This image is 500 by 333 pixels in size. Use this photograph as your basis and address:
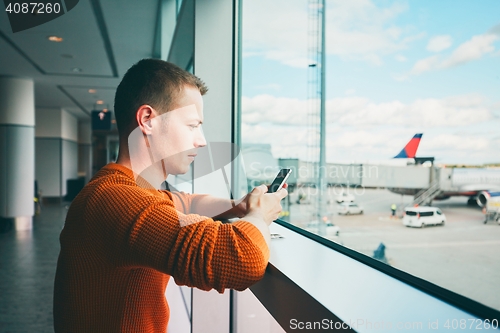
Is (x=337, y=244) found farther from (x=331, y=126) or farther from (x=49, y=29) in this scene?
(x=49, y=29)

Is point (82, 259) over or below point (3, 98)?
below

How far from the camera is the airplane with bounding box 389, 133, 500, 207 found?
29.2 inches

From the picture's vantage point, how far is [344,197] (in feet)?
4.61

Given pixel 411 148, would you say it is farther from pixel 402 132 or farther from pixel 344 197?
pixel 344 197

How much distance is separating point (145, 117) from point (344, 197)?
76cm

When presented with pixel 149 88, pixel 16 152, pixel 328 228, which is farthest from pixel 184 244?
pixel 16 152

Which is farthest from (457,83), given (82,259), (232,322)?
(232,322)

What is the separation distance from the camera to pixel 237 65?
2.48 metres

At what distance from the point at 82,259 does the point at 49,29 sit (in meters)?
5.08

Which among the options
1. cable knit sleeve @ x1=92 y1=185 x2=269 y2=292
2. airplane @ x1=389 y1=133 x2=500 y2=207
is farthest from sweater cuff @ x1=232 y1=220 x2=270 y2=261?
airplane @ x1=389 y1=133 x2=500 y2=207

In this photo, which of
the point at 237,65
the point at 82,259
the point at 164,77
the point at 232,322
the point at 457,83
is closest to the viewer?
the point at 457,83

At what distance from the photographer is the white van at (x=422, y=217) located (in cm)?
89

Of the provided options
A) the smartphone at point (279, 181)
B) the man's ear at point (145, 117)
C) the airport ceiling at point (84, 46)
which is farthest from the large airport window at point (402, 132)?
the airport ceiling at point (84, 46)

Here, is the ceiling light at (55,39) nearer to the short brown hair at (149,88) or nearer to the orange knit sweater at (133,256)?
the short brown hair at (149,88)
